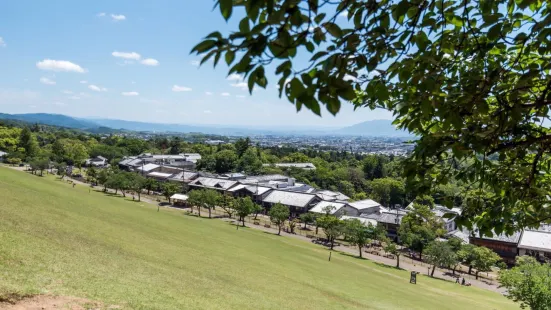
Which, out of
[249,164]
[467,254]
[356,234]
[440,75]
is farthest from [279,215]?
[249,164]

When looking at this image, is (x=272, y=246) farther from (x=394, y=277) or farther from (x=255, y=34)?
(x=255, y=34)

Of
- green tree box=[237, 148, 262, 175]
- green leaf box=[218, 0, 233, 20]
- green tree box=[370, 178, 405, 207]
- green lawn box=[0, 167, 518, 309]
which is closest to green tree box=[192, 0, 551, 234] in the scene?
green leaf box=[218, 0, 233, 20]

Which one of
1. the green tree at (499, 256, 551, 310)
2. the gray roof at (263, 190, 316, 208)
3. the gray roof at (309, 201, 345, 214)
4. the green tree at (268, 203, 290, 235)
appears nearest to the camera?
the green tree at (499, 256, 551, 310)

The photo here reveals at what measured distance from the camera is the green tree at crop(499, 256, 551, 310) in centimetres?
1603

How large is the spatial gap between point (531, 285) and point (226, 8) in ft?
69.7

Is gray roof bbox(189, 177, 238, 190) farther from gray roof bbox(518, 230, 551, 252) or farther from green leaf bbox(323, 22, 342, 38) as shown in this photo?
green leaf bbox(323, 22, 342, 38)

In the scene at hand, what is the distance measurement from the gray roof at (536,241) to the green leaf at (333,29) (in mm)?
48583

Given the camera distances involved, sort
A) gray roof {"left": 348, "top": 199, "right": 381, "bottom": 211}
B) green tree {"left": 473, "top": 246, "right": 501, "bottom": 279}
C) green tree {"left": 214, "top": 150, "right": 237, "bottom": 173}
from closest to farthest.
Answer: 1. green tree {"left": 473, "top": 246, "right": 501, "bottom": 279}
2. gray roof {"left": 348, "top": 199, "right": 381, "bottom": 211}
3. green tree {"left": 214, "top": 150, "right": 237, "bottom": 173}

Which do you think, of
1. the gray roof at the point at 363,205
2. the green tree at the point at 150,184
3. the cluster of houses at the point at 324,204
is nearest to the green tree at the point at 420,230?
the cluster of houses at the point at 324,204

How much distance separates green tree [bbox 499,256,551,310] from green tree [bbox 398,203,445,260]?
16844 millimetres

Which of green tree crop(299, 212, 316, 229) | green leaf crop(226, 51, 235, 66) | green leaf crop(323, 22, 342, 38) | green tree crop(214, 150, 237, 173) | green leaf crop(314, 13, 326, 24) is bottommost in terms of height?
green tree crop(299, 212, 316, 229)

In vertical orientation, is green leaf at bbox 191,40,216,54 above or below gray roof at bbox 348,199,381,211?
above

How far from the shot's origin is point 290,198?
5619 cm

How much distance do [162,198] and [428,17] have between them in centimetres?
5815
